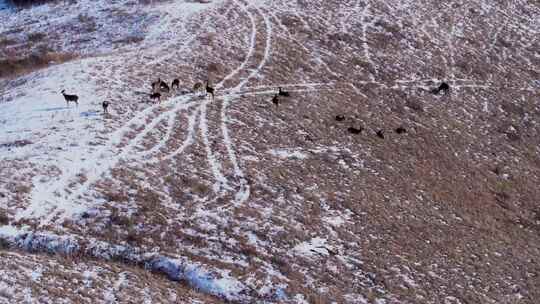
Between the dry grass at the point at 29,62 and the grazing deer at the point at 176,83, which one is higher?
the grazing deer at the point at 176,83

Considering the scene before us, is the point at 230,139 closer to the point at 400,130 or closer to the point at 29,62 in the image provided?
the point at 400,130

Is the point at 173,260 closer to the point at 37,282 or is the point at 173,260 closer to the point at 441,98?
the point at 37,282

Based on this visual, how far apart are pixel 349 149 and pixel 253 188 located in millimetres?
8068

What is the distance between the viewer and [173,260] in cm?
2173

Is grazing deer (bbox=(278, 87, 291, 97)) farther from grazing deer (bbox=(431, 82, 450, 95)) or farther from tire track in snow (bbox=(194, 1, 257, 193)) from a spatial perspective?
grazing deer (bbox=(431, 82, 450, 95))

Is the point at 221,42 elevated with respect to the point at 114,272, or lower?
elevated

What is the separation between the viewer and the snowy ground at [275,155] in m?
22.6

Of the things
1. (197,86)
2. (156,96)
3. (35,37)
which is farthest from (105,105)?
(35,37)

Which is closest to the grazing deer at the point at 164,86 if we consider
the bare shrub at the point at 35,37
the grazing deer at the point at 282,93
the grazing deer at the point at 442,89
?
the grazing deer at the point at 282,93

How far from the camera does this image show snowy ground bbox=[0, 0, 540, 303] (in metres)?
22.6

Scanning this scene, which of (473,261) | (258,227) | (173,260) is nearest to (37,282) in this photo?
(173,260)

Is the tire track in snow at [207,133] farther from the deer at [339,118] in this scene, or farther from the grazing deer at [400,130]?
the grazing deer at [400,130]

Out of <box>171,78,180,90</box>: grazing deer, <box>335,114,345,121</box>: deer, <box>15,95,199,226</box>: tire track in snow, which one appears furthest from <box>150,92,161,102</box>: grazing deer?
<box>335,114,345,121</box>: deer

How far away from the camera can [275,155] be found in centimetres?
3073
